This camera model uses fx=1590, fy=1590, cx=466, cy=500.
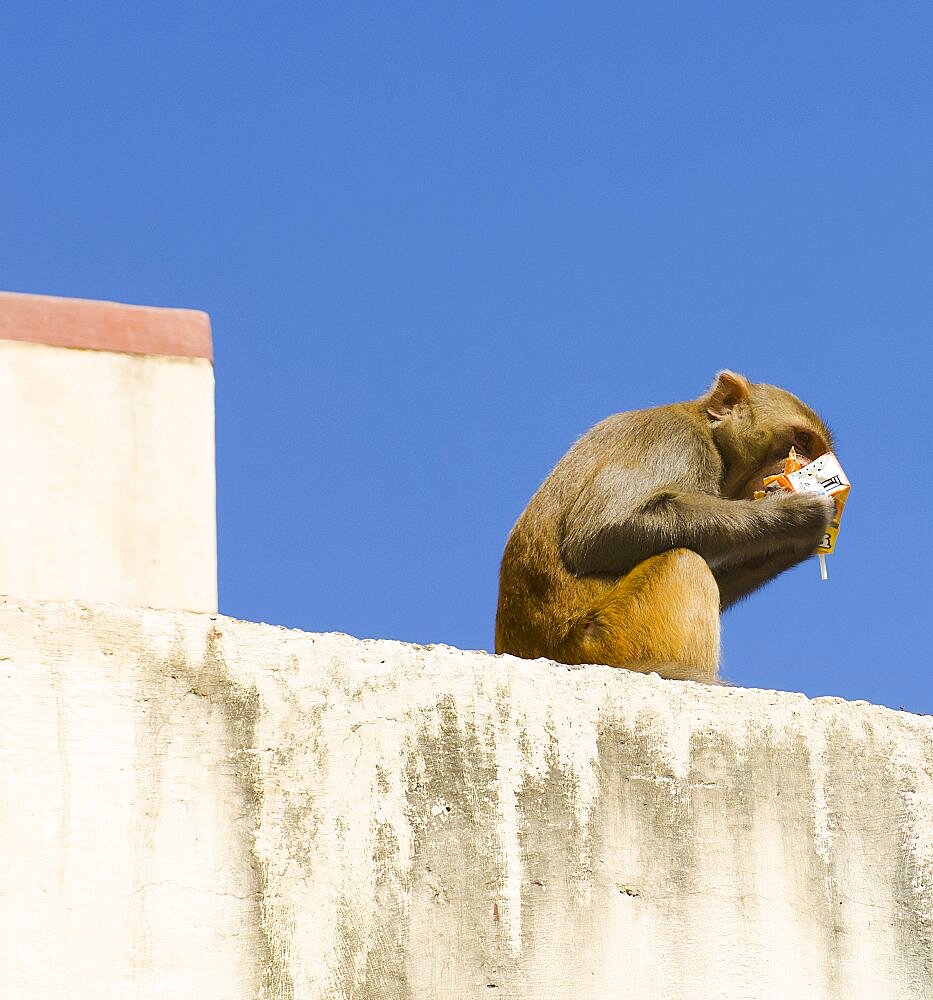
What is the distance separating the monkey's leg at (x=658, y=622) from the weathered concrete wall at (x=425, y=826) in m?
1.24

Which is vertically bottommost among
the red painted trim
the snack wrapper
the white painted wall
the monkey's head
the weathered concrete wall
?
the weathered concrete wall

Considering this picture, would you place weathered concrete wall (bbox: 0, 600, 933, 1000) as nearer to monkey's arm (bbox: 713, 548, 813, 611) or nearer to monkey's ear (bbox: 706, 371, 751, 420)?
monkey's arm (bbox: 713, 548, 813, 611)

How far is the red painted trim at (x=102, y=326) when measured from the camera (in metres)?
4.07

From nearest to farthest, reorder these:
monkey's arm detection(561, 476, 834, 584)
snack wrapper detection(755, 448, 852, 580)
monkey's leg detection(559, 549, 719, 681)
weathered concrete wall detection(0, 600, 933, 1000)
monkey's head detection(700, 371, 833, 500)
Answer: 1. weathered concrete wall detection(0, 600, 933, 1000)
2. monkey's leg detection(559, 549, 719, 681)
3. monkey's arm detection(561, 476, 834, 584)
4. snack wrapper detection(755, 448, 852, 580)
5. monkey's head detection(700, 371, 833, 500)

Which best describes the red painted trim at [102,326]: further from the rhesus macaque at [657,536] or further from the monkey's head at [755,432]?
the monkey's head at [755,432]

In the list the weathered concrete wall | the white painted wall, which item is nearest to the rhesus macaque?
the weathered concrete wall

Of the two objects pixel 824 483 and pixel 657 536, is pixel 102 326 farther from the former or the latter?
pixel 824 483

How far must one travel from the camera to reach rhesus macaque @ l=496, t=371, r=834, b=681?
5355 mm

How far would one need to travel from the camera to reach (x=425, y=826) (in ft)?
11.5

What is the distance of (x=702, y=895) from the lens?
3.70 m

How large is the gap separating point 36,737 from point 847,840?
77.1 inches

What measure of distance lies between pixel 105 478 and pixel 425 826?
1.25m

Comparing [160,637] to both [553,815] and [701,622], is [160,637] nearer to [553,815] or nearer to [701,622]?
[553,815]

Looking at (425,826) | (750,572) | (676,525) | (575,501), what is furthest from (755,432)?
(425,826)
